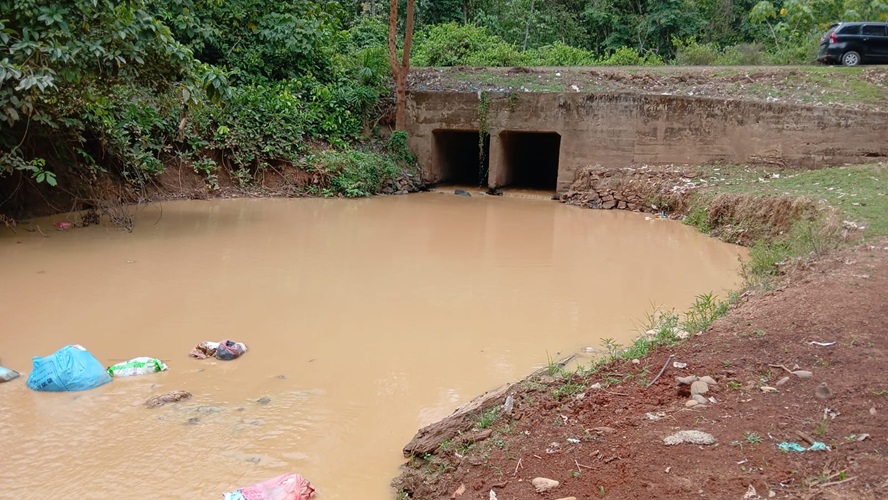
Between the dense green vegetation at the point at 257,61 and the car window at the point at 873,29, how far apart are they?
1.55 ft

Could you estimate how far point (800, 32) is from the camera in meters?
18.9

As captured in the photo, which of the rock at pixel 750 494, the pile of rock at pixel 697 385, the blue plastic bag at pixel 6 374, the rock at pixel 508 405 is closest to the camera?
the rock at pixel 750 494

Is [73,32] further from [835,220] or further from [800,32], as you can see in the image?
[800,32]

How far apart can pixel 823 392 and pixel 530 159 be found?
15.0 metres

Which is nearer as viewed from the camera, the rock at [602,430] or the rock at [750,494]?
the rock at [750,494]

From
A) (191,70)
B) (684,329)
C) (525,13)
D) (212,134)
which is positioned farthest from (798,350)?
(525,13)

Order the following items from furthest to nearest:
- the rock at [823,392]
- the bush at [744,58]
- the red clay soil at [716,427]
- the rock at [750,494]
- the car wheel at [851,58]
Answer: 1. the bush at [744,58]
2. the car wheel at [851,58]
3. the rock at [823,392]
4. the red clay soil at [716,427]
5. the rock at [750,494]

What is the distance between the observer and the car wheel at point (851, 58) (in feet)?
50.0

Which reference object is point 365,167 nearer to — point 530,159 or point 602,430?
point 530,159

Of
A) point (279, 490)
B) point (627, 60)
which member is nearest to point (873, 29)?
point (627, 60)

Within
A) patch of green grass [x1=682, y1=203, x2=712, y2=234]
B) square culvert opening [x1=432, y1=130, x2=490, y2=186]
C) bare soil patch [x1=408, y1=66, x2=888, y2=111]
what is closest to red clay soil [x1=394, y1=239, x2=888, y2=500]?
patch of green grass [x1=682, y1=203, x2=712, y2=234]

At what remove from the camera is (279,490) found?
3201 mm

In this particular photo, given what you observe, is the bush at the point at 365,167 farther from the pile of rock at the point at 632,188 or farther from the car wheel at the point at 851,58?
the car wheel at the point at 851,58

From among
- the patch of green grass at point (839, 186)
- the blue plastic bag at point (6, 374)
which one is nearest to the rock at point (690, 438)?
the blue plastic bag at point (6, 374)
